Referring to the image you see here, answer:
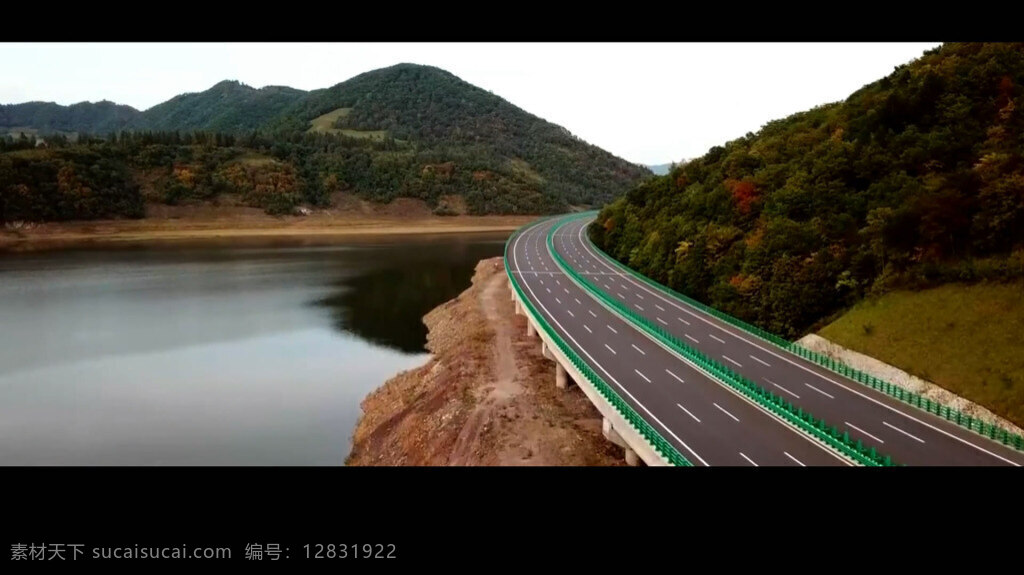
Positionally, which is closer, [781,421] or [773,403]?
[781,421]

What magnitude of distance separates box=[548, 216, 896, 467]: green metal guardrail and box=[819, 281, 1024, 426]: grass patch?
5020 mm

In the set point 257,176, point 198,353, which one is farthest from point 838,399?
point 257,176

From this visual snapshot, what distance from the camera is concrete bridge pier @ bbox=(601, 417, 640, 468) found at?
2052 centimetres

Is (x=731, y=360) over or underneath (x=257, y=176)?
underneath

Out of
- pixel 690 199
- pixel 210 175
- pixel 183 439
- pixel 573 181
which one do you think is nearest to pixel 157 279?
pixel 183 439

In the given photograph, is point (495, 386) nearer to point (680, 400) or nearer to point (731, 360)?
point (680, 400)

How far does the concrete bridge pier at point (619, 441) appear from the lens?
20516mm

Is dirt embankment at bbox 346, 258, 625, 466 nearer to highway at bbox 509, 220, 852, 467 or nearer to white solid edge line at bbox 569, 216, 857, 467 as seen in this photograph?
highway at bbox 509, 220, 852, 467

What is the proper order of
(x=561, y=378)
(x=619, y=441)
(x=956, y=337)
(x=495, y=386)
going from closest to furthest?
(x=619, y=441), (x=956, y=337), (x=561, y=378), (x=495, y=386)

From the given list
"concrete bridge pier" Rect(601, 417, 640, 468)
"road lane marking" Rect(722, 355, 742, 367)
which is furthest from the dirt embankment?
"road lane marking" Rect(722, 355, 742, 367)

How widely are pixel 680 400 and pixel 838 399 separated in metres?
5.62

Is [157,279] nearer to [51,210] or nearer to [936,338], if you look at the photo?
[51,210]

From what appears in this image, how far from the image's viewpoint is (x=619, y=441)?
21922 millimetres

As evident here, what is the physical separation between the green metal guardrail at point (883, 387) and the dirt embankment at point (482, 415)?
967 cm
